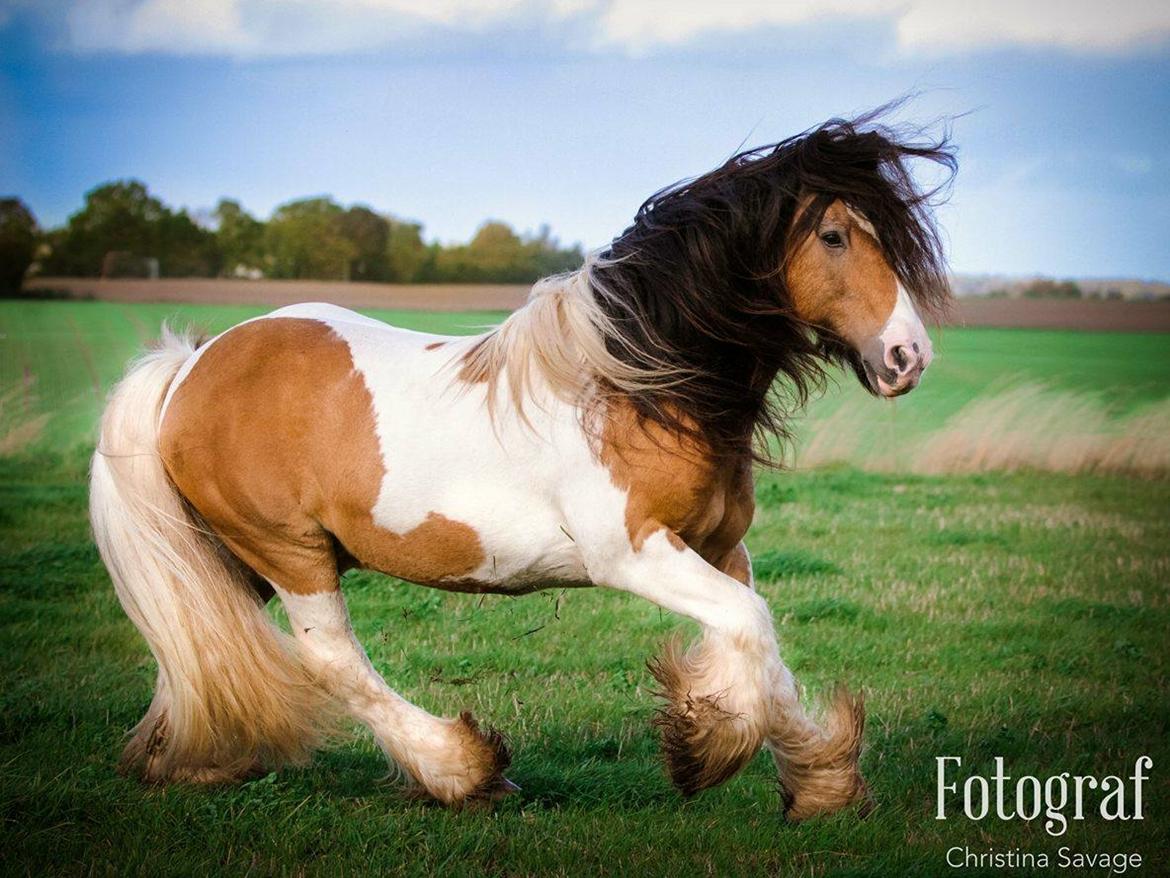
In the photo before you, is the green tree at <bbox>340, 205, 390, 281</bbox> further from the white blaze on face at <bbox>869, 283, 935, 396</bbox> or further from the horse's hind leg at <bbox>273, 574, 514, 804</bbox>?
the white blaze on face at <bbox>869, 283, 935, 396</bbox>

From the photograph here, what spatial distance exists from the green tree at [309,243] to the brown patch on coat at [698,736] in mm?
29270

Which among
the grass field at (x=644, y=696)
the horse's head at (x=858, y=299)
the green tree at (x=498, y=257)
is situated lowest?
the grass field at (x=644, y=696)

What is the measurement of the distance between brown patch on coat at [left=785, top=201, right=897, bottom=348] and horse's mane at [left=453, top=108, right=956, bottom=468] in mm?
37

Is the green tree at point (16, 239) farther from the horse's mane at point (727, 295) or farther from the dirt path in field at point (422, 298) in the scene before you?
the horse's mane at point (727, 295)

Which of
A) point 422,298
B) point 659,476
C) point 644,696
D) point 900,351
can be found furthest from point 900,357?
point 422,298

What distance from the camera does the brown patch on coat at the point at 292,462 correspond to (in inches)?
170

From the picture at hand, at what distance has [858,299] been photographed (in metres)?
3.87

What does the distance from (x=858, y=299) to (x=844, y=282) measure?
0.27 ft

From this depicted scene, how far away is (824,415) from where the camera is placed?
16.2 meters

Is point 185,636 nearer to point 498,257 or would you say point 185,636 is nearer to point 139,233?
point 498,257

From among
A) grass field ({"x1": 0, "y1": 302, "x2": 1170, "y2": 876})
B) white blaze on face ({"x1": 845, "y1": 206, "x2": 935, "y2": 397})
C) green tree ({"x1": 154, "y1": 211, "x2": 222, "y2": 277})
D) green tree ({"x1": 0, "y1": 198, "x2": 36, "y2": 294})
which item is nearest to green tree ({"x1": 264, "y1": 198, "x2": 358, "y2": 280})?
green tree ({"x1": 154, "y1": 211, "x2": 222, "y2": 277})

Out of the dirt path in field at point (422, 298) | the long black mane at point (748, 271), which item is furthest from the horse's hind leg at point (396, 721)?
the dirt path in field at point (422, 298)

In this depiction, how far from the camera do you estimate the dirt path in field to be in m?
24.7

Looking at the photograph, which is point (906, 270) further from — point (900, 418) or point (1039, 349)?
point (1039, 349)
